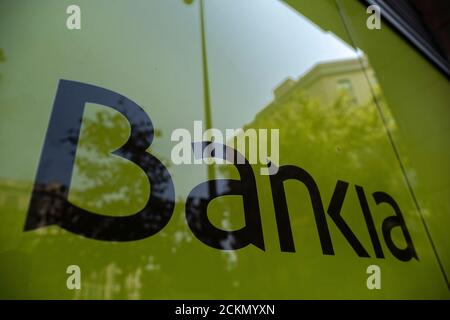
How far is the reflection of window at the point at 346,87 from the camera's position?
2556 millimetres

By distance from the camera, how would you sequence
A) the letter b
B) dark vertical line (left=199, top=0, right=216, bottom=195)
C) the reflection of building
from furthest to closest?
the reflection of building < dark vertical line (left=199, top=0, right=216, bottom=195) < the letter b

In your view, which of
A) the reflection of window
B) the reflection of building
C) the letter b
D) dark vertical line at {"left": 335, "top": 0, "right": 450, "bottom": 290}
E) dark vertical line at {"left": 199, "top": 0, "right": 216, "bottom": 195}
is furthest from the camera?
the reflection of window

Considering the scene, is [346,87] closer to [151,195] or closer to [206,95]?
[206,95]

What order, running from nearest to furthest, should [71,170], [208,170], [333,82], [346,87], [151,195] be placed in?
→ [71,170] < [151,195] < [208,170] < [333,82] < [346,87]

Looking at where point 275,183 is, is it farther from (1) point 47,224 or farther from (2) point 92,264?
(1) point 47,224

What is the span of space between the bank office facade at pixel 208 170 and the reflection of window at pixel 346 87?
0.02 meters

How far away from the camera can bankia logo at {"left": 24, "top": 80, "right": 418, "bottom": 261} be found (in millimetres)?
1049

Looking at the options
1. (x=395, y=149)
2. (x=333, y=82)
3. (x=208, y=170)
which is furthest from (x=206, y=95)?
(x=395, y=149)

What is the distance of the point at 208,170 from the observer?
1426mm

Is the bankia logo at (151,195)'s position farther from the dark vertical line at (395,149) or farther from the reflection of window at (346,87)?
the reflection of window at (346,87)

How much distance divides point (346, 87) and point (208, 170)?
1.95 m

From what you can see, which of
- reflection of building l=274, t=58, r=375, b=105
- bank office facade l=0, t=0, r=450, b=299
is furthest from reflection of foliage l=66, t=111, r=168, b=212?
reflection of building l=274, t=58, r=375, b=105

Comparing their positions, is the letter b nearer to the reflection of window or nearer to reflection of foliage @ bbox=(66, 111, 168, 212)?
reflection of foliage @ bbox=(66, 111, 168, 212)

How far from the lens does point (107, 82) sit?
135cm
